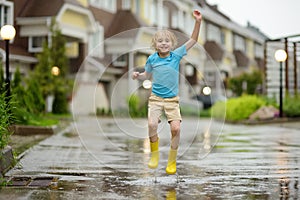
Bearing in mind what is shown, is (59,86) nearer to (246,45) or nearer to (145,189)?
(145,189)

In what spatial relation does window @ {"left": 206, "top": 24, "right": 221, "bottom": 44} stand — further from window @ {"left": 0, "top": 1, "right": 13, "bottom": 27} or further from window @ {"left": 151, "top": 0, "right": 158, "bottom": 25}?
window @ {"left": 0, "top": 1, "right": 13, "bottom": 27}

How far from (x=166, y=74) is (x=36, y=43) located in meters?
23.9

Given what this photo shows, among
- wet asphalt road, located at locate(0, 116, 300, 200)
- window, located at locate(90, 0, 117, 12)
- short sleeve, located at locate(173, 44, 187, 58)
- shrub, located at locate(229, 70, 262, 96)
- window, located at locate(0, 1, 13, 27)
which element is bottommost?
wet asphalt road, located at locate(0, 116, 300, 200)

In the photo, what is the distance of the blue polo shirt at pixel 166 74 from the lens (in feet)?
22.2

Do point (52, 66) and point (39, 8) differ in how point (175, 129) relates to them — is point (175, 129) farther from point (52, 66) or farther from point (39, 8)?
point (39, 8)

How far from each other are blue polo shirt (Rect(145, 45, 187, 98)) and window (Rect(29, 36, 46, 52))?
2303cm

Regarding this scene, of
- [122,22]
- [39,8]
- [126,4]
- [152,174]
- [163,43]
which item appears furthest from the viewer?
[126,4]

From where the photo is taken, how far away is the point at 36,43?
29.8 m

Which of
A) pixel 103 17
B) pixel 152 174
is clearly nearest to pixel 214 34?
pixel 103 17

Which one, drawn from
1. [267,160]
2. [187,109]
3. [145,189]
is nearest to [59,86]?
[187,109]

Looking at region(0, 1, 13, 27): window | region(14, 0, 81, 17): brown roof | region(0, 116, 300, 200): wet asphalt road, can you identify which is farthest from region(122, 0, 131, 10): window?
region(0, 116, 300, 200): wet asphalt road

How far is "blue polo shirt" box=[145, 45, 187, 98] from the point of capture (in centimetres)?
678

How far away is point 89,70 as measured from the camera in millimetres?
30844

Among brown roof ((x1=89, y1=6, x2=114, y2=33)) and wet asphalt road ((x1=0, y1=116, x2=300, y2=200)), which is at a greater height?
brown roof ((x1=89, y1=6, x2=114, y2=33))
